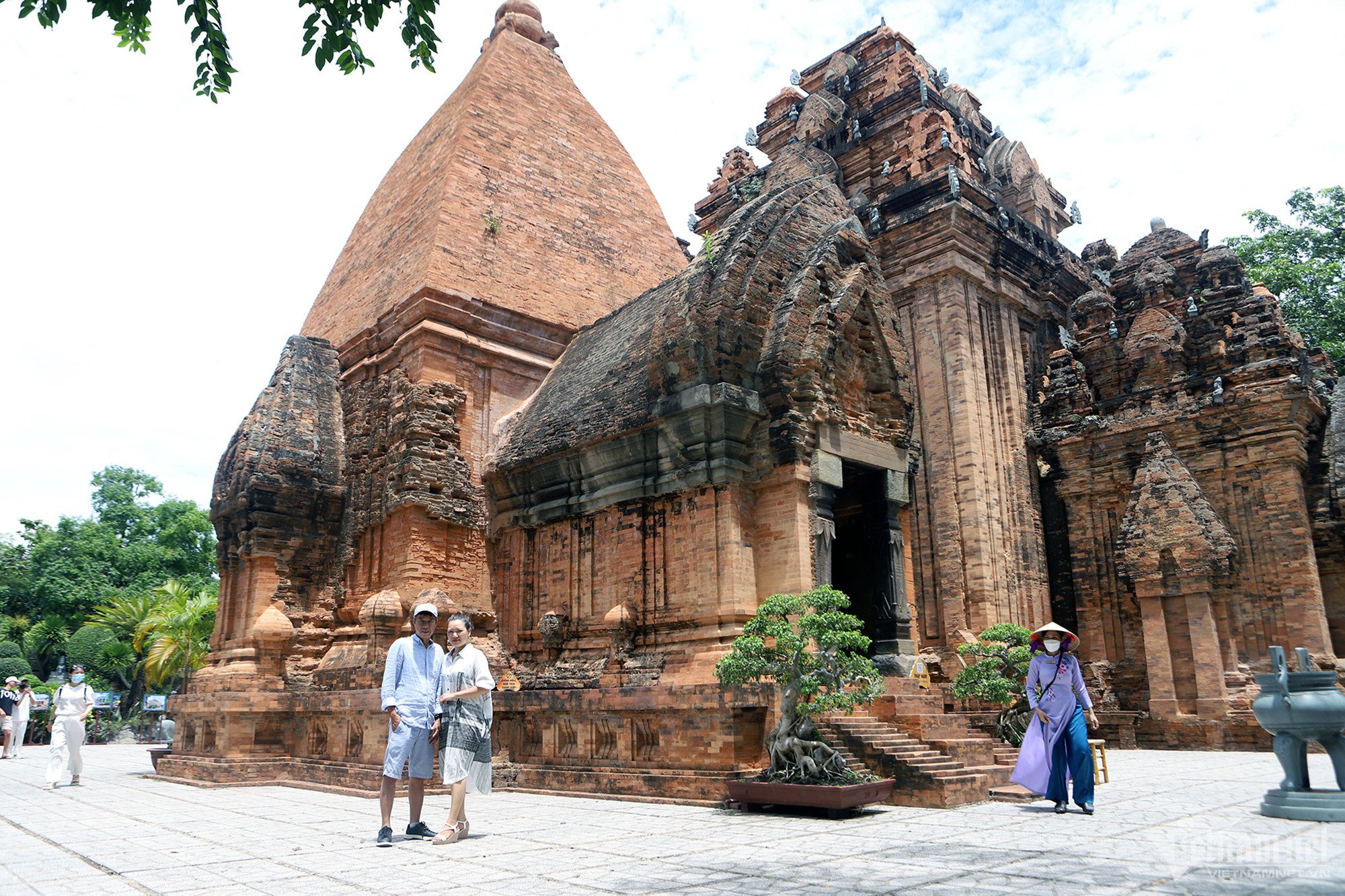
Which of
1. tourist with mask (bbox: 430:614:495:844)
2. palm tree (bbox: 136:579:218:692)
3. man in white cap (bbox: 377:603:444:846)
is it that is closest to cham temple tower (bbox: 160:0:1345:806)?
tourist with mask (bbox: 430:614:495:844)

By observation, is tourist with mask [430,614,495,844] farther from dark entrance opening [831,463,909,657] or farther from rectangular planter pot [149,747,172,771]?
rectangular planter pot [149,747,172,771]

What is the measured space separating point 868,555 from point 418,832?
21.9ft

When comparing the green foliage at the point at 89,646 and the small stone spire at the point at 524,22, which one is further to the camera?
the green foliage at the point at 89,646

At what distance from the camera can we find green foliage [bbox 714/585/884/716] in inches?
331

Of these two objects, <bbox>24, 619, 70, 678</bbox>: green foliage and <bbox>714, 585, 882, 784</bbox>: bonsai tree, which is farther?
<bbox>24, 619, 70, 678</bbox>: green foliage

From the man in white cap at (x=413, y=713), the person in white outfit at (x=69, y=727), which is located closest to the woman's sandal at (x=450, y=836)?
the man in white cap at (x=413, y=713)

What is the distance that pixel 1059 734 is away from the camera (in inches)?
332

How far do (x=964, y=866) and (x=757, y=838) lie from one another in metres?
1.80

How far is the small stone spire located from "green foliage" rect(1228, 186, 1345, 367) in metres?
20.3

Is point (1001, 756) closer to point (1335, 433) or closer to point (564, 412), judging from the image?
point (564, 412)

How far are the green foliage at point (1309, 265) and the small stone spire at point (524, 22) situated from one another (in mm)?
20294

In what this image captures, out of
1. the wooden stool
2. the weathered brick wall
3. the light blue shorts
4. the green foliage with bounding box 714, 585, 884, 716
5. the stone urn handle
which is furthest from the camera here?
the weathered brick wall

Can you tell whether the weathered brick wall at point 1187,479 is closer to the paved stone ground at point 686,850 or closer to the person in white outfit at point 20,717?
the paved stone ground at point 686,850

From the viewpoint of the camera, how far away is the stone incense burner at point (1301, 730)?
23.6 ft
